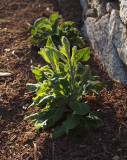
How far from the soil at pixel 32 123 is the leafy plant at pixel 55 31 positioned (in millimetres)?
299

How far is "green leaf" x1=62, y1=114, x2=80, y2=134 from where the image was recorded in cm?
262

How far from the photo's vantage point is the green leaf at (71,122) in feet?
8.58

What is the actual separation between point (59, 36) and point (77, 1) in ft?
6.30

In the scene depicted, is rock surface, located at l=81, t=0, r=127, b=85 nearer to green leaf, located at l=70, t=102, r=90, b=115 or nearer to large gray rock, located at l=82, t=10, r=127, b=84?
large gray rock, located at l=82, t=10, r=127, b=84

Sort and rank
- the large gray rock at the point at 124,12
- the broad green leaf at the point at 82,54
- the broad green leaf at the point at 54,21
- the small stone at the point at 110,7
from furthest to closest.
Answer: the broad green leaf at the point at 54,21
the small stone at the point at 110,7
the large gray rock at the point at 124,12
the broad green leaf at the point at 82,54

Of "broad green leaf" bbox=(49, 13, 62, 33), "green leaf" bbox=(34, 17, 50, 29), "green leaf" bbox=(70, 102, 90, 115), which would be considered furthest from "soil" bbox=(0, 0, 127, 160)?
"broad green leaf" bbox=(49, 13, 62, 33)

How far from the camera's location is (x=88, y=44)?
445 centimetres

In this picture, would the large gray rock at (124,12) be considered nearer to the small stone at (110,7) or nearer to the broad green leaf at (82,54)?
the small stone at (110,7)

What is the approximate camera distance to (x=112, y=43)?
3605 mm

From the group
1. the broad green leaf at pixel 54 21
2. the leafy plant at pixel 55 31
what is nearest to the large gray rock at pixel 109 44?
the leafy plant at pixel 55 31

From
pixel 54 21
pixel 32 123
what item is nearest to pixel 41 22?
pixel 54 21

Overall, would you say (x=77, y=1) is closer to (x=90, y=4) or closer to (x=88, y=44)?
(x=90, y=4)

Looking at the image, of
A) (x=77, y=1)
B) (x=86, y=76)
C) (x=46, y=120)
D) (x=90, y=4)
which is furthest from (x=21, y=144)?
(x=77, y=1)

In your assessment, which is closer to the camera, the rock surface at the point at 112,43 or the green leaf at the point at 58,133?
the green leaf at the point at 58,133
